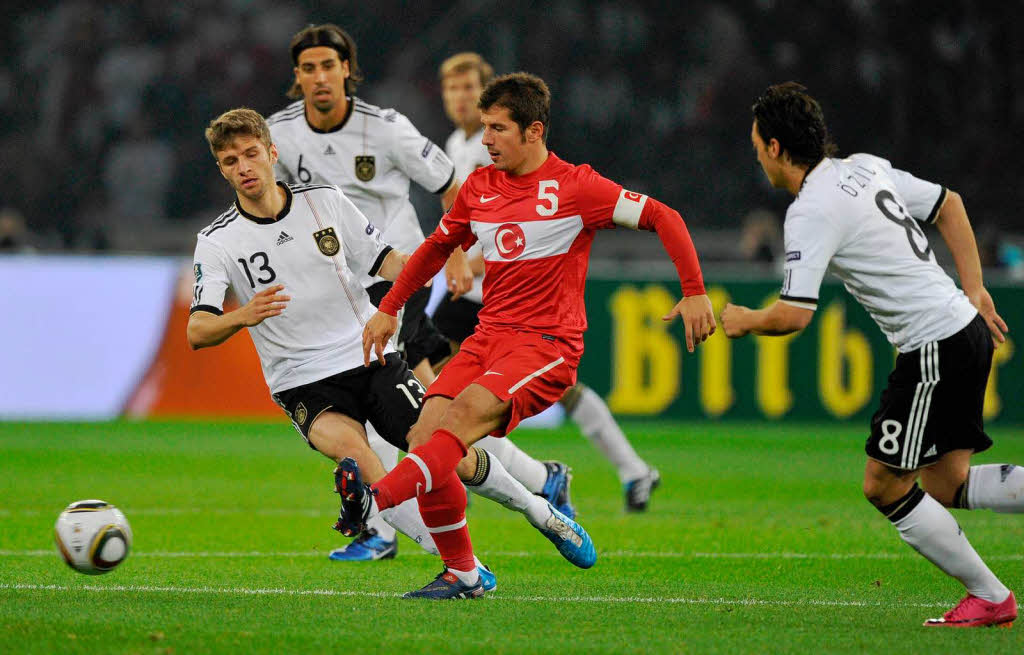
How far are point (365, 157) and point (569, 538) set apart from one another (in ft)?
8.25

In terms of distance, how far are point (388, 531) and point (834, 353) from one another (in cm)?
828

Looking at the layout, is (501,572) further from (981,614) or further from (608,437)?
(608,437)

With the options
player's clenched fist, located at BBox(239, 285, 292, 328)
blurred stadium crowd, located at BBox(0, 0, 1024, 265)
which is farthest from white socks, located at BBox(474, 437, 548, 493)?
blurred stadium crowd, located at BBox(0, 0, 1024, 265)

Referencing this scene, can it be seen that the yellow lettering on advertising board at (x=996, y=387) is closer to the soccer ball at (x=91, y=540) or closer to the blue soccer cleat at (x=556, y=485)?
the blue soccer cleat at (x=556, y=485)

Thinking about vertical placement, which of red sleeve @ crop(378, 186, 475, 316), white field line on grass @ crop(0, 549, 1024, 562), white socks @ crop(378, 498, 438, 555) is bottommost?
white field line on grass @ crop(0, 549, 1024, 562)

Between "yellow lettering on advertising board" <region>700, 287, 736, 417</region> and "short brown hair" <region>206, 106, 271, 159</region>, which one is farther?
"yellow lettering on advertising board" <region>700, 287, 736, 417</region>

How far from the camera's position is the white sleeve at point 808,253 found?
4.86 metres

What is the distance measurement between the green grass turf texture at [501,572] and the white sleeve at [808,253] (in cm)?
113

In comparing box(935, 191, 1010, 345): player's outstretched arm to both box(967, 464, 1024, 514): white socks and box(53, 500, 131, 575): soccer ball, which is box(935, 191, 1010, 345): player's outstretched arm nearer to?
box(967, 464, 1024, 514): white socks

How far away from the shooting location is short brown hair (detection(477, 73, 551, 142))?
18.5 ft

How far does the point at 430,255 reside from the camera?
573 cm

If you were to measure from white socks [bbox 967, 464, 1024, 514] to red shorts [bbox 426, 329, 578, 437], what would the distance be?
1521 mm

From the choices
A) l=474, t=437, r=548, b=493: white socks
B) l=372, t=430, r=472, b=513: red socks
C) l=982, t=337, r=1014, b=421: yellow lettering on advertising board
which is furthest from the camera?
l=982, t=337, r=1014, b=421: yellow lettering on advertising board

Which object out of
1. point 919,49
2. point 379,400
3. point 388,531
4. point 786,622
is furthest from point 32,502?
point 919,49
